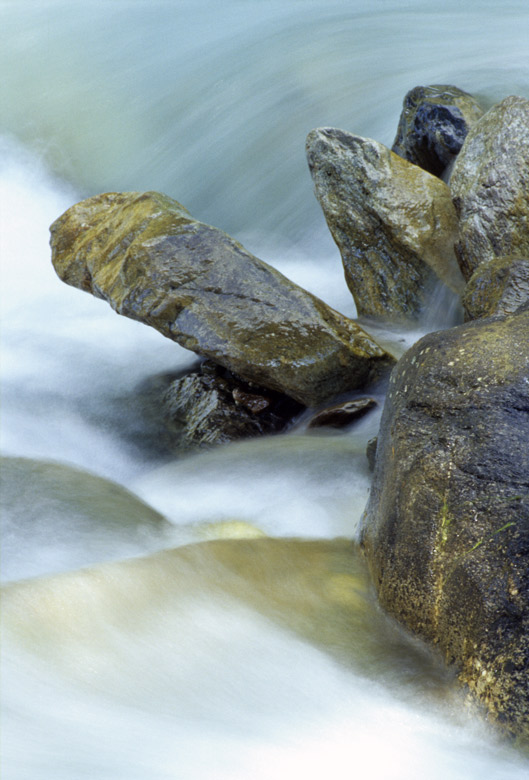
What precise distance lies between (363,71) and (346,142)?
13.4ft

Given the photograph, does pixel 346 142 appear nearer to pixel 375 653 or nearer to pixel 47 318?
pixel 47 318

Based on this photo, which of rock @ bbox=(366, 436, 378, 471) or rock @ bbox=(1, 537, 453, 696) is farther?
rock @ bbox=(366, 436, 378, 471)

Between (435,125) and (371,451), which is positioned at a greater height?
(435,125)

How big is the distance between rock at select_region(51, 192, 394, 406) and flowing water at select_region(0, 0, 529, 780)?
1.17 feet

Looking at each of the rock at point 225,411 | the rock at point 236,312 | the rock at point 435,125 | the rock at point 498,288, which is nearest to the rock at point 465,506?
the rock at point 498,288

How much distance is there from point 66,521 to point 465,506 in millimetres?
1764

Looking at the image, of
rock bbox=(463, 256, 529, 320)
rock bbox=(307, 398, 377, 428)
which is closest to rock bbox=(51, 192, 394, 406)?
rock bbox=(307, 398, 377, 428)

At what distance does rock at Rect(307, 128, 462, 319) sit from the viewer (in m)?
5.36

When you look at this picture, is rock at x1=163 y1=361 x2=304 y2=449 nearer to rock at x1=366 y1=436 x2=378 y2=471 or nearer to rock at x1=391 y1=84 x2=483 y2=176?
rock at x1=366 y1=436 x2=378 y2=471

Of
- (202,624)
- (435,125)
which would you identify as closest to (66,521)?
(202,624)

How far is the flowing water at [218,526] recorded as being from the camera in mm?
2215

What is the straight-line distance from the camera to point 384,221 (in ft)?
17.7

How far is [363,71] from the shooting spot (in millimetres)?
9117

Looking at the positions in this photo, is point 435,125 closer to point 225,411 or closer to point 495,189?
point 495,189
